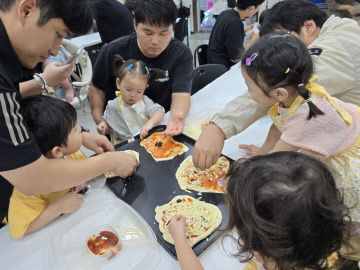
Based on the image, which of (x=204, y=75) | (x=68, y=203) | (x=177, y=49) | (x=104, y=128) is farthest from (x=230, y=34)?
(x=68, y=203)

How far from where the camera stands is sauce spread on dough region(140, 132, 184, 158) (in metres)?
1.21

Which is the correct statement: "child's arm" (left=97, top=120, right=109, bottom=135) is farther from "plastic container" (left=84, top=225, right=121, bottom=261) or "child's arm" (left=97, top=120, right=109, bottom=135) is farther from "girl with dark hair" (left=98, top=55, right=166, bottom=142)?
"plastic container" (left=84, top=225, right=121, bottom=261)

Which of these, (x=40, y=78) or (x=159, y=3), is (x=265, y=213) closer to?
(x=40, y=78)

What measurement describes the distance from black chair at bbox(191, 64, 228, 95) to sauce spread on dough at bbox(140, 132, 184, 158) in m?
0.71

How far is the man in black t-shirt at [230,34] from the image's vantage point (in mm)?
2531

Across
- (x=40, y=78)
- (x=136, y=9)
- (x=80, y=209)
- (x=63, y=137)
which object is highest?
(x=136, y=9)

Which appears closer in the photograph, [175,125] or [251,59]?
[251,59]

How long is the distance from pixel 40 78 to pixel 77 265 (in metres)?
0.78

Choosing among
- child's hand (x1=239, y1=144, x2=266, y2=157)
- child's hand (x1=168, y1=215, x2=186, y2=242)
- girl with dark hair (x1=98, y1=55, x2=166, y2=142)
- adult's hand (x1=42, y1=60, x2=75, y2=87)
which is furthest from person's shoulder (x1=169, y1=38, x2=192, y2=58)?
child's hand (x1=168, y1=215, x2=186, y2=242)

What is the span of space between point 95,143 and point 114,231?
0.48 meters

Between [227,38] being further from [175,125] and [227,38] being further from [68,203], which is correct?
[68,203]

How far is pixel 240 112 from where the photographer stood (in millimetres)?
1229

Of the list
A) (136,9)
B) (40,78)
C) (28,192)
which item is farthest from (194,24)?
(28,192)

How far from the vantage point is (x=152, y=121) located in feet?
4.63
